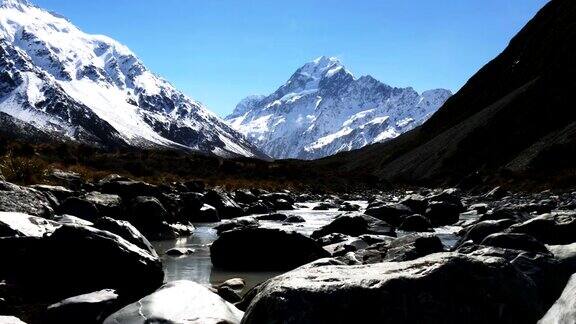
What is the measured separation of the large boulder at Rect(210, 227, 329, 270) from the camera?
1208cm

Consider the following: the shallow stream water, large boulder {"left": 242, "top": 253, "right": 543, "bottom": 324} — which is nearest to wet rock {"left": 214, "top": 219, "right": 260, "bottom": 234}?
Result: the shallow stream water

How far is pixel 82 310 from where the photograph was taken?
277 inches

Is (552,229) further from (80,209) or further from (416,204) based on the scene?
(416,204)

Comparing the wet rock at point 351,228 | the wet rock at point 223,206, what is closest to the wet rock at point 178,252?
the wet rock at point 351,228

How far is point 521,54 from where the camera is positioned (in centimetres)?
10325

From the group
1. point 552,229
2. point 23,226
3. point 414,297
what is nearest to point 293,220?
point 552,229

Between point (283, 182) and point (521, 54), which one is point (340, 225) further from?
point (521, 54)

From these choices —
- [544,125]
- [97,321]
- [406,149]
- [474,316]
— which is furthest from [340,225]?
[406,149]

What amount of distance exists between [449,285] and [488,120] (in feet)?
257

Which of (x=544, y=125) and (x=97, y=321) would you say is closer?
(x=97, y=321)

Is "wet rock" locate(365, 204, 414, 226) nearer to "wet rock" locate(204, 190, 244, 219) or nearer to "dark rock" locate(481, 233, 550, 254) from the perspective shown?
"wet rock" locate(204, 190, 244, 219)

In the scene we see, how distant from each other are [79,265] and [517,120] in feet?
223

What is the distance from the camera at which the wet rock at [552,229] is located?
10.9 metres

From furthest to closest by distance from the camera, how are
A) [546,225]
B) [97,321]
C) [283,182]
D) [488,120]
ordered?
[488,120], [283,182], [546,225], [97,321]
